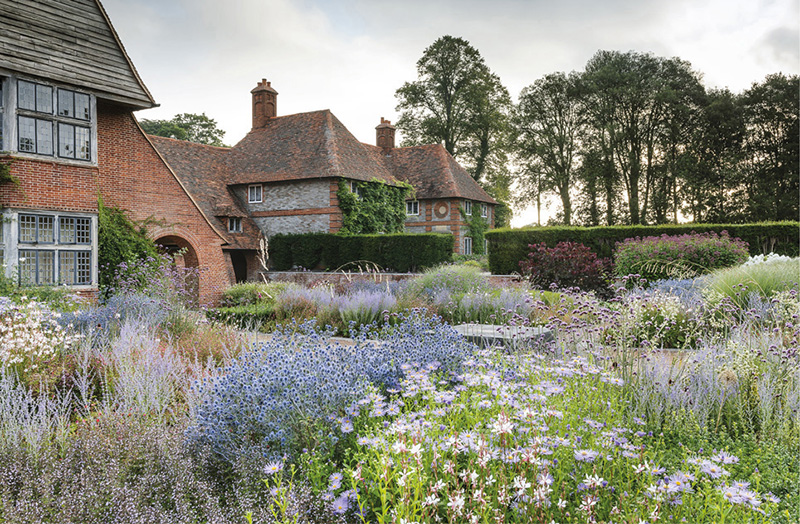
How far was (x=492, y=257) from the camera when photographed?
1988 cm

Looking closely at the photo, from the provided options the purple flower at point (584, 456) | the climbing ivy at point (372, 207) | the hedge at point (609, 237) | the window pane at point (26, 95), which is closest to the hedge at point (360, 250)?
the climbing ivy at point (372, 207)

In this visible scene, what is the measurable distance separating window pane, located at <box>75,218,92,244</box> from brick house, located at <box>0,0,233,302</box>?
0.02 metres

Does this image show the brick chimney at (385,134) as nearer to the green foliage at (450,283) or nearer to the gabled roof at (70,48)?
the gabled roof at (70,48)

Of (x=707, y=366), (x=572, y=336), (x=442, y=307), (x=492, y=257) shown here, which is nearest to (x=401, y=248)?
(x=492, y=257)

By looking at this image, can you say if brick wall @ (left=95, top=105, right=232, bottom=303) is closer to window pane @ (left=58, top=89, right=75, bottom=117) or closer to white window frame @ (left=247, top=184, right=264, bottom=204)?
window pane @ (left=58, top=89, right=75, bottom=117)

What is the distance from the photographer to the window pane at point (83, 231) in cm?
1355

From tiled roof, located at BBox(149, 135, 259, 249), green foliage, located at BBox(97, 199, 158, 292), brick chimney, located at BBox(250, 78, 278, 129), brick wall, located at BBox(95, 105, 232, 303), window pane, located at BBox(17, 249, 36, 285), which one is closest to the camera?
window pane, located at BBox(17, 249, 36, 285)

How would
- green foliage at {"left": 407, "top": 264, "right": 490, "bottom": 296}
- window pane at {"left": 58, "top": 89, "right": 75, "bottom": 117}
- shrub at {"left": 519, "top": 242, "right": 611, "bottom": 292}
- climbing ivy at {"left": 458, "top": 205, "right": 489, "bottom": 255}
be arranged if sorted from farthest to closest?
1. climbing ivy at {"left": 458, "top": 205, "right": 489, "bottom": 255}
2. window pane at {"left": 58, "top": 89, "right": 75, "bottom": 117}
3. shrub at {"left": 519, "top": 242, "right": 611, "bottom": 292}
4. green foliage at {"left": 407, "top": 264, "right": 490, "bottom": 296}

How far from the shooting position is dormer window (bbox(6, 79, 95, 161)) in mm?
12391

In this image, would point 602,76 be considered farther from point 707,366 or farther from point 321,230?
point 707,366

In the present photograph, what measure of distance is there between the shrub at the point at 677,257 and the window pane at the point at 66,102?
13704mm

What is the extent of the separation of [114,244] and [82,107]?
347 cm

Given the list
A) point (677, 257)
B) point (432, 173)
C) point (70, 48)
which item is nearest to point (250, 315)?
point (70, 48)

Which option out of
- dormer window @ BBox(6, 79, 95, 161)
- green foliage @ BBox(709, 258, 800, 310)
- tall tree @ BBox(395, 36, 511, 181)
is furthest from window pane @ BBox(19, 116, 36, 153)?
tall tree @ BBox(395, 36, 511, 181)
